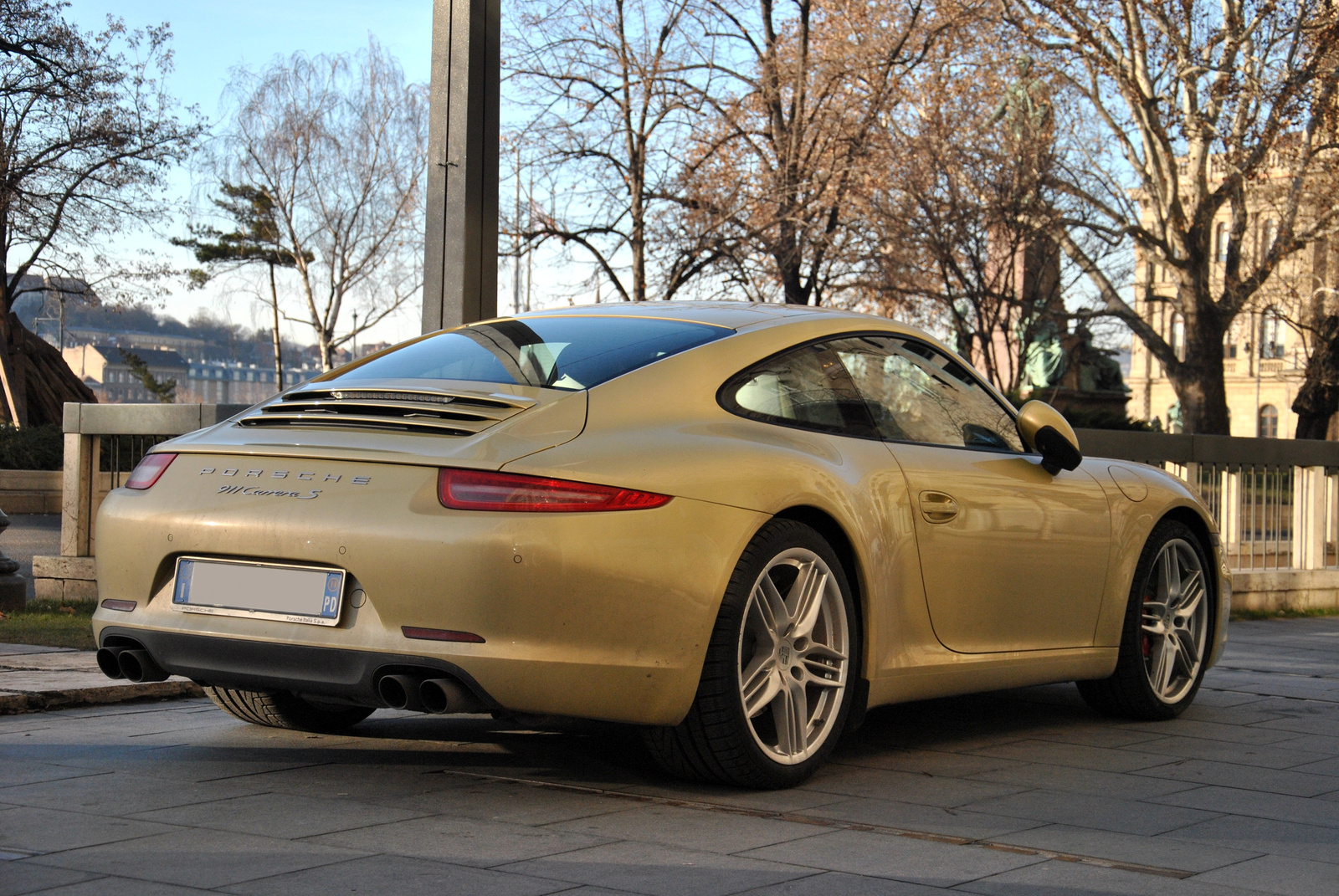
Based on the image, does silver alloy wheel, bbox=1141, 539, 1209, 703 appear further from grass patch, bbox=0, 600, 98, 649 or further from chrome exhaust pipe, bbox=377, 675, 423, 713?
grass patch, bbox=0, 600, 98, 649

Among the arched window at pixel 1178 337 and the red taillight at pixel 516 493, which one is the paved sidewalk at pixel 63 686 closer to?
the red taillight at pixel 516 493

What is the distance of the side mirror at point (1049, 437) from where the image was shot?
5.16m

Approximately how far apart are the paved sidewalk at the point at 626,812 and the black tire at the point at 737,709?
0.28 feet

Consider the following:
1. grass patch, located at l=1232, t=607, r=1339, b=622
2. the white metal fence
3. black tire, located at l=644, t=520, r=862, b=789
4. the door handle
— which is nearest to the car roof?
the door handle

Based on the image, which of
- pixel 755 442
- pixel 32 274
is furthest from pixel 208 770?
pixel 32 274

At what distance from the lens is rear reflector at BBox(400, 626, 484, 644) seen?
Answer: 357 centimetres

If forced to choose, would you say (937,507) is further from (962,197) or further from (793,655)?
(962,197)

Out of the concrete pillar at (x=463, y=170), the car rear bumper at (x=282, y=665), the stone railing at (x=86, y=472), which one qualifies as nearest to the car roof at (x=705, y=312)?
the car rear bumper at (x=282, y=665)

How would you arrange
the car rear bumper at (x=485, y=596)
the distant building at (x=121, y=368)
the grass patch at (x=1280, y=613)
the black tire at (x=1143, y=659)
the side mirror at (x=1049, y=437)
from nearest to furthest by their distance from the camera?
the car rear bumper at (x=485, y=596)
the side mirror at (x=1049, y=437)
the black tire at (x=1143, y=659)
the grass patch at (x=1280, y=613)
the distant building at (x=121, y=368)

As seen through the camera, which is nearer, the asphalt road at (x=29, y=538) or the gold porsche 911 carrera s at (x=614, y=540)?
the gold porsche 911 carrera s at (x=614, y=540)

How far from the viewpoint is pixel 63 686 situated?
553cm

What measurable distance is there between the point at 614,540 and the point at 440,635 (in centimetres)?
48

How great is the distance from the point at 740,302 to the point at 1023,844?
2221 millimetres

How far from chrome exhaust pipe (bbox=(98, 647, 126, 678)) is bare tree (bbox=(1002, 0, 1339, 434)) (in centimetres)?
1896
